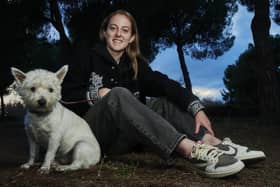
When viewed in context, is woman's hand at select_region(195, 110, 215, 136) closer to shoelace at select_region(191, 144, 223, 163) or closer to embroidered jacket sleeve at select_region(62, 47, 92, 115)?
shoelace at select_region(191, 144, 223, 163)

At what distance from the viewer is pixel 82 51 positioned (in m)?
3.86

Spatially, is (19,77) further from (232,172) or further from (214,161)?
Result: (232,172)

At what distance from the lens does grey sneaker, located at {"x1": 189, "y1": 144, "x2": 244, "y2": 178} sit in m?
2.99

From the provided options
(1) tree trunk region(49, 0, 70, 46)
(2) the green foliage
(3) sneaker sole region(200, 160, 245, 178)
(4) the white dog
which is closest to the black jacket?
(4) the white dog

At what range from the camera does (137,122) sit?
310cm

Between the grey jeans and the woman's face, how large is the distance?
1.90 feet

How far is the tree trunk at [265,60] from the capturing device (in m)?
11.3

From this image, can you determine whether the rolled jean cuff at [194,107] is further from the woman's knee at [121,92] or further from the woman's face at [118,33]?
the woman's face at [118,33]

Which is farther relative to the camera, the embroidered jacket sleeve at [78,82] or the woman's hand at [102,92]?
the embroidered jacket sleeve at [78,82]

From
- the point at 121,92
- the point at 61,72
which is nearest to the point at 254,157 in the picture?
the point at 121,92

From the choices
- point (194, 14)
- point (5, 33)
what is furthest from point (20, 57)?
point (194, 14)

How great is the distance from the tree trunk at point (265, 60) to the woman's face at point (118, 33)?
8.03 metres

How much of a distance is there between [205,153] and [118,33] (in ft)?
4.45

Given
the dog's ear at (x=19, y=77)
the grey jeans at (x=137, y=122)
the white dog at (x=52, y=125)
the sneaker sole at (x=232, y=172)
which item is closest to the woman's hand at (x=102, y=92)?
the grey jeans at (x=137, y=122)
